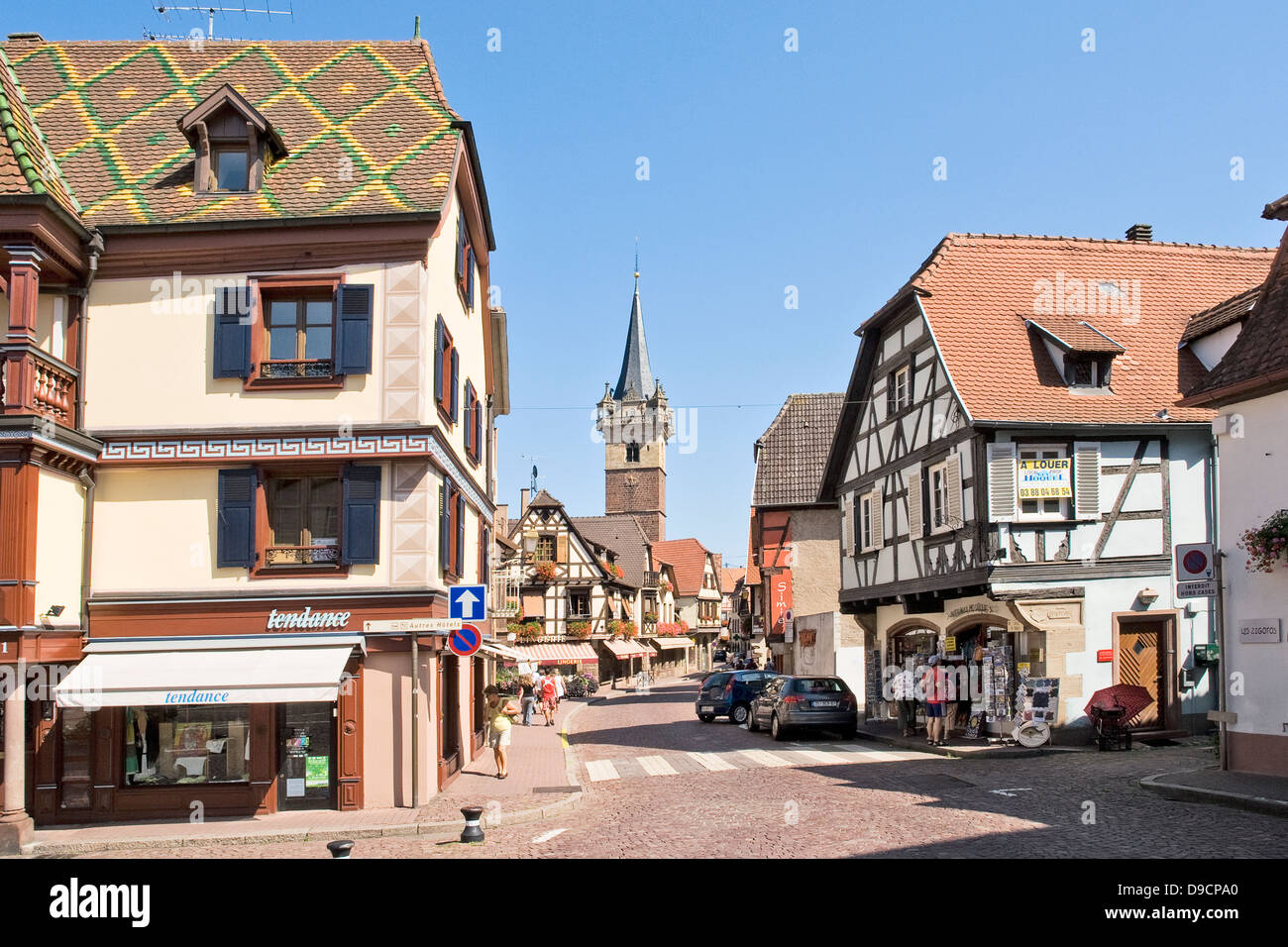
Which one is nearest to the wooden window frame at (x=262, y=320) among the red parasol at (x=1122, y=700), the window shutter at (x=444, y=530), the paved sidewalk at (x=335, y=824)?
the window shutter at (x=444, y=530)

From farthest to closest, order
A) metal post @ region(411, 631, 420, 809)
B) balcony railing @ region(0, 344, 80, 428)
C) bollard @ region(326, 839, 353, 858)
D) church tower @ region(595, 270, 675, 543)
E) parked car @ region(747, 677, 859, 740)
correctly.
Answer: church tower @ region(595, 270, 675, 543)
parked car @ region(747, 677, 859, 740)
metal post @ region(411, 631, 420, 809)
balcony railing @ region(0, 344, 80, 428)
bollard @ region(326, 839, 353, 858)

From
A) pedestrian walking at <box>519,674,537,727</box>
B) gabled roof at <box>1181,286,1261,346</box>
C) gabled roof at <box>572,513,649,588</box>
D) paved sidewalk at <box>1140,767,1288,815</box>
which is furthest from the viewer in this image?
gabled roof at <box>572,513,649,588</box>

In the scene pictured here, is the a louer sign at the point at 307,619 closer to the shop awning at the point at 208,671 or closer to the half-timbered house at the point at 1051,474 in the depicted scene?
the shop awning at the point at 208,671

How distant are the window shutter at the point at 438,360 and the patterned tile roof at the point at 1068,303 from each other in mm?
9789

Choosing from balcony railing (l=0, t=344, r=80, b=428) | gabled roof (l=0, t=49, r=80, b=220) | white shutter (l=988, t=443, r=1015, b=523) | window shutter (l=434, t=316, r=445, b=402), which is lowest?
white shutter (l=988, t=443, r=1015, b=523)

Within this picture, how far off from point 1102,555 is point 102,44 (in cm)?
1971

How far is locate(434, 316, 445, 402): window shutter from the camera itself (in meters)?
17.9

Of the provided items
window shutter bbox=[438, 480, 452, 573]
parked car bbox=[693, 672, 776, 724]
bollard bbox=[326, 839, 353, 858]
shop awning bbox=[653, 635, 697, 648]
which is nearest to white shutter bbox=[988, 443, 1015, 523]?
window shutter bbox=[438, 480, 452, 573]

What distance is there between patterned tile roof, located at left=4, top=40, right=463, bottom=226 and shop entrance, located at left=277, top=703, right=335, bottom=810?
265 inches

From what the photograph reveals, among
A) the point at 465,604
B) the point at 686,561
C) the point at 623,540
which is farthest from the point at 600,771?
the point at 686,561

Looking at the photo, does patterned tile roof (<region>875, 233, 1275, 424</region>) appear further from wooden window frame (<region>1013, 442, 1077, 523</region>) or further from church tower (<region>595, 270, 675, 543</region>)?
church tower (<region>595, 270, 675, 543</region>)

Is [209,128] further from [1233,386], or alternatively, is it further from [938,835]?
[1233,386]
